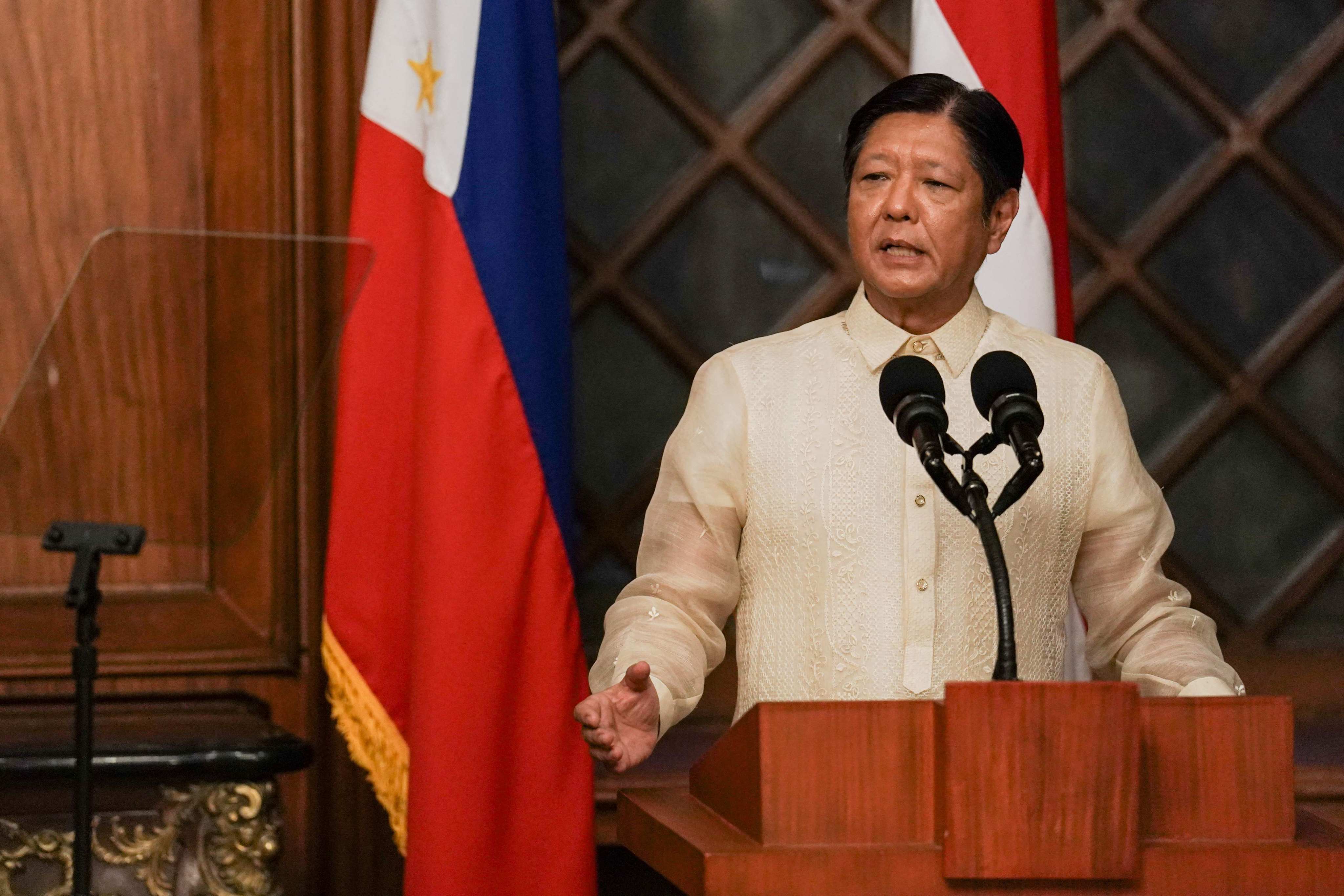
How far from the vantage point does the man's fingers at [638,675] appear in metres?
1.42

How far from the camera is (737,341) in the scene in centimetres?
326

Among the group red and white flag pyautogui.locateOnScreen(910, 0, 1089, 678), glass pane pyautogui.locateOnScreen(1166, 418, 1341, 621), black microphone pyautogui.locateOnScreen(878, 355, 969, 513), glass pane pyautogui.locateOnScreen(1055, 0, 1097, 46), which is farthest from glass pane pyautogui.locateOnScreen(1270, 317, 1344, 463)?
black microphone pyautogui.locateOnScreen(878, 355, 969, 513)

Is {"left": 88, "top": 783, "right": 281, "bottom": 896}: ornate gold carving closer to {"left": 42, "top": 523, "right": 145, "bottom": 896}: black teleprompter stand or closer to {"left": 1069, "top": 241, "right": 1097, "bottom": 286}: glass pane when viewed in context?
{"left": 42, "top": 523, "right": 145, "bottom": 896}: black teleprompter stand

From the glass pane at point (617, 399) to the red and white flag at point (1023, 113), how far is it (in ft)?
2.99

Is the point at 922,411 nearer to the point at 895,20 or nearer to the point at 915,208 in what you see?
the point at 915,208

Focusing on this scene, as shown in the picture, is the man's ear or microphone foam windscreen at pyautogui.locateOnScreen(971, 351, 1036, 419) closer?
microphone foam windscreen at pyautogui.locateOnScreen(971, 351, 1036, 419)

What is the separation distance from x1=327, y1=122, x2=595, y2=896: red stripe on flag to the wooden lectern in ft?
3.86

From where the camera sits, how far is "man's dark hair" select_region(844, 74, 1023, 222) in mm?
1904

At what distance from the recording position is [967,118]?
6.24 ft

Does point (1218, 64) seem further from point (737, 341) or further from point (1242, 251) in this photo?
point (737, 341)

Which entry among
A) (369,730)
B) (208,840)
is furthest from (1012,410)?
(369,730)

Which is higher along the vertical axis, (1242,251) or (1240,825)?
(1242,251)

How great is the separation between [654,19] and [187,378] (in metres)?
1.96

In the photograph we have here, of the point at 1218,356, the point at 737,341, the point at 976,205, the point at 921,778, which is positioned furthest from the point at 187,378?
the point at 1218,356
